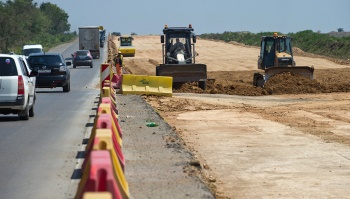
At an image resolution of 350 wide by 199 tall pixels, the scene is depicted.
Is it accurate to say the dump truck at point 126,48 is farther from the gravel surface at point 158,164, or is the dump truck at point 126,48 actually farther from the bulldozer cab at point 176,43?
the gravel surface at point 158,164

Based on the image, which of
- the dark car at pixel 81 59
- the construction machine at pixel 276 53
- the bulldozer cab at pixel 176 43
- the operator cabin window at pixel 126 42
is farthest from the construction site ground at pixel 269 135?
the operator cabin window at pixel 126 42

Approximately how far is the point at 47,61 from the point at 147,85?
4854mm

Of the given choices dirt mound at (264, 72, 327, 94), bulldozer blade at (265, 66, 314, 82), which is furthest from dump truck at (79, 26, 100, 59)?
dirt mound at (264, 72, 327, 94)

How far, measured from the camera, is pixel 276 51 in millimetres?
40156

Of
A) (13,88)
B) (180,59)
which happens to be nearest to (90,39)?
(180,59)

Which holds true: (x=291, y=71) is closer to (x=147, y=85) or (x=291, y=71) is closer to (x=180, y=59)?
(x=180, y=59)

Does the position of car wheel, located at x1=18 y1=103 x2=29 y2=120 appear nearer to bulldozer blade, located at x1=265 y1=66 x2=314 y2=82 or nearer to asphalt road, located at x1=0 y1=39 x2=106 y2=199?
asphalt road, located at x1=0 y1=39 x2=106 y2=199

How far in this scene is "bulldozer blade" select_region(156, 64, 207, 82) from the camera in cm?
3578

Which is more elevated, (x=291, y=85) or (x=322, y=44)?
(x=291, y=85)

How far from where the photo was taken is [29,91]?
74.7 feet

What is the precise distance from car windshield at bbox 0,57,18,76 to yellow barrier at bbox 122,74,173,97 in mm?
10530

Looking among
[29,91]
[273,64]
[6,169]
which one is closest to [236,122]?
[29,91]

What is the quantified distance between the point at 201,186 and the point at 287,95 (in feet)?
79.9

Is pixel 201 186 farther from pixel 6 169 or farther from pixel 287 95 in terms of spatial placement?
pixel 287 95
